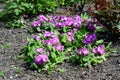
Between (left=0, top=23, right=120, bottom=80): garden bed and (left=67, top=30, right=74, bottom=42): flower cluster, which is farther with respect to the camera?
(left=67, top=30, right=74, bottom=42): flower cluster

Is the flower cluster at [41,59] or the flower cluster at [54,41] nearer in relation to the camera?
the flower cluster at [41,59]

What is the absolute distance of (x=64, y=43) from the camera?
5.31 meters

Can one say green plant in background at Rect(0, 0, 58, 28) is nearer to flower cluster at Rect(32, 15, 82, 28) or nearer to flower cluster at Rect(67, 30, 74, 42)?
flower cluster at Rect(32, 15, 82, 28)

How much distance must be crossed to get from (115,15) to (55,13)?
190cm

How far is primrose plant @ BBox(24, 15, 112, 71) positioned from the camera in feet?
15.2

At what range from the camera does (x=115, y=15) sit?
5.22 meters

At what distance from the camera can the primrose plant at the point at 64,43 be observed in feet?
15.2

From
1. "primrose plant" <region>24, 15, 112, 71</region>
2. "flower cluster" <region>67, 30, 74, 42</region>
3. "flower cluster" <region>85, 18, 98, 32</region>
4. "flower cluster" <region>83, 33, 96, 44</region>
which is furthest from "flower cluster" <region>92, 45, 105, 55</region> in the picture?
"flower cluster" <region>85, 18, 98, 32</region>

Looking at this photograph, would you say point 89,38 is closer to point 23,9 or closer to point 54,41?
point 54,41

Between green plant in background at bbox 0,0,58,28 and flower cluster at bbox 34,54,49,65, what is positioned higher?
green plant in background at bbox 0,0,58,28

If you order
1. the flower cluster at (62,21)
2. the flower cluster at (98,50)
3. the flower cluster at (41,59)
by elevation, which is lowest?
the flower cluster at (41,59)

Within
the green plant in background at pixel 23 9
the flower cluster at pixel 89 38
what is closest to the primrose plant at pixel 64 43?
the flower cluster at pixel 89 38

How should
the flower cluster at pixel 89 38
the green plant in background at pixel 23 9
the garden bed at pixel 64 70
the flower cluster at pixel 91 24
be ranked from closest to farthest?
1. the garden bed at pixel 64 70
2. the flower cluster at pixel 89 38
3. the flower cluster at pixel 91 24
4. the green plant in background at pixel 23 9

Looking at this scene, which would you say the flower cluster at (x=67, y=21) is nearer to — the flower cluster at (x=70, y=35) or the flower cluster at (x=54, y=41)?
the flower cluster at (x=70, y=35)
